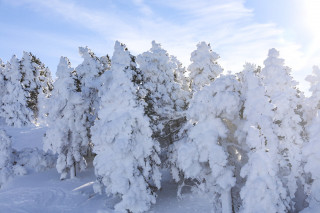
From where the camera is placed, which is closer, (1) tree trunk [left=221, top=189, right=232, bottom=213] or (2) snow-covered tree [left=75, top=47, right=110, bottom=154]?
(1) tree trunk [left=221, top=189, right=232, bottom=213]

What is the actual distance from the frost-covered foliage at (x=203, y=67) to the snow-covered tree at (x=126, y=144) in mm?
7521

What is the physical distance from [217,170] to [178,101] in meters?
9.83

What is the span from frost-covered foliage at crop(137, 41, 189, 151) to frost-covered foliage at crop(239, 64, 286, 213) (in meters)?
8.41

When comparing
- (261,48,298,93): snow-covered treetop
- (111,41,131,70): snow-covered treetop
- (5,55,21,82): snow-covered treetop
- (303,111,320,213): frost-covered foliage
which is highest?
(5,55,21,82): snow-covered treetop

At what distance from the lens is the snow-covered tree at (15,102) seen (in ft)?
159

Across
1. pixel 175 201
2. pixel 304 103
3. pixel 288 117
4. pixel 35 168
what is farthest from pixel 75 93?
pixel 304 103

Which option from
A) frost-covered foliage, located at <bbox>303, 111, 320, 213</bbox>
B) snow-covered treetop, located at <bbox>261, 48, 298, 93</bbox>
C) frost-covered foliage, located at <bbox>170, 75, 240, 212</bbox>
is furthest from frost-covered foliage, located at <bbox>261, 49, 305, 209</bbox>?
frost-covered foliage, located at <bbox>303, 111, 320, 213</bbox>

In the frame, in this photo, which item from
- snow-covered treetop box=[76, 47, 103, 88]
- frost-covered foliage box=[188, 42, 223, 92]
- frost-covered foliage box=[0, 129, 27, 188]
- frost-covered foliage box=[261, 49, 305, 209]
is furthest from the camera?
snow-covered treetop box=[76, 47, 103, 88]

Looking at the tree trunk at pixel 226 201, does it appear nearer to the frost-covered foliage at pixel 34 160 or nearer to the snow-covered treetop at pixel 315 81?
the snow-covered treetop at pixel 315 81

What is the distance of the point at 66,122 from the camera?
29.5 meters

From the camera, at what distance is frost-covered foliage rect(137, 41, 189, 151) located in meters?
24.2

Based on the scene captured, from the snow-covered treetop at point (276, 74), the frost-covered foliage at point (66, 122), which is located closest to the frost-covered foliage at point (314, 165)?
the snow-covered treetop at point (276, 74)

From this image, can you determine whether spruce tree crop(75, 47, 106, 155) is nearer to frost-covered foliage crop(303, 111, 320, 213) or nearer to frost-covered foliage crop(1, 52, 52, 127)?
frost-covered foliage crop(1, 52, 52, 127)

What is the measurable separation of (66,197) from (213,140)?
49.4 ft
